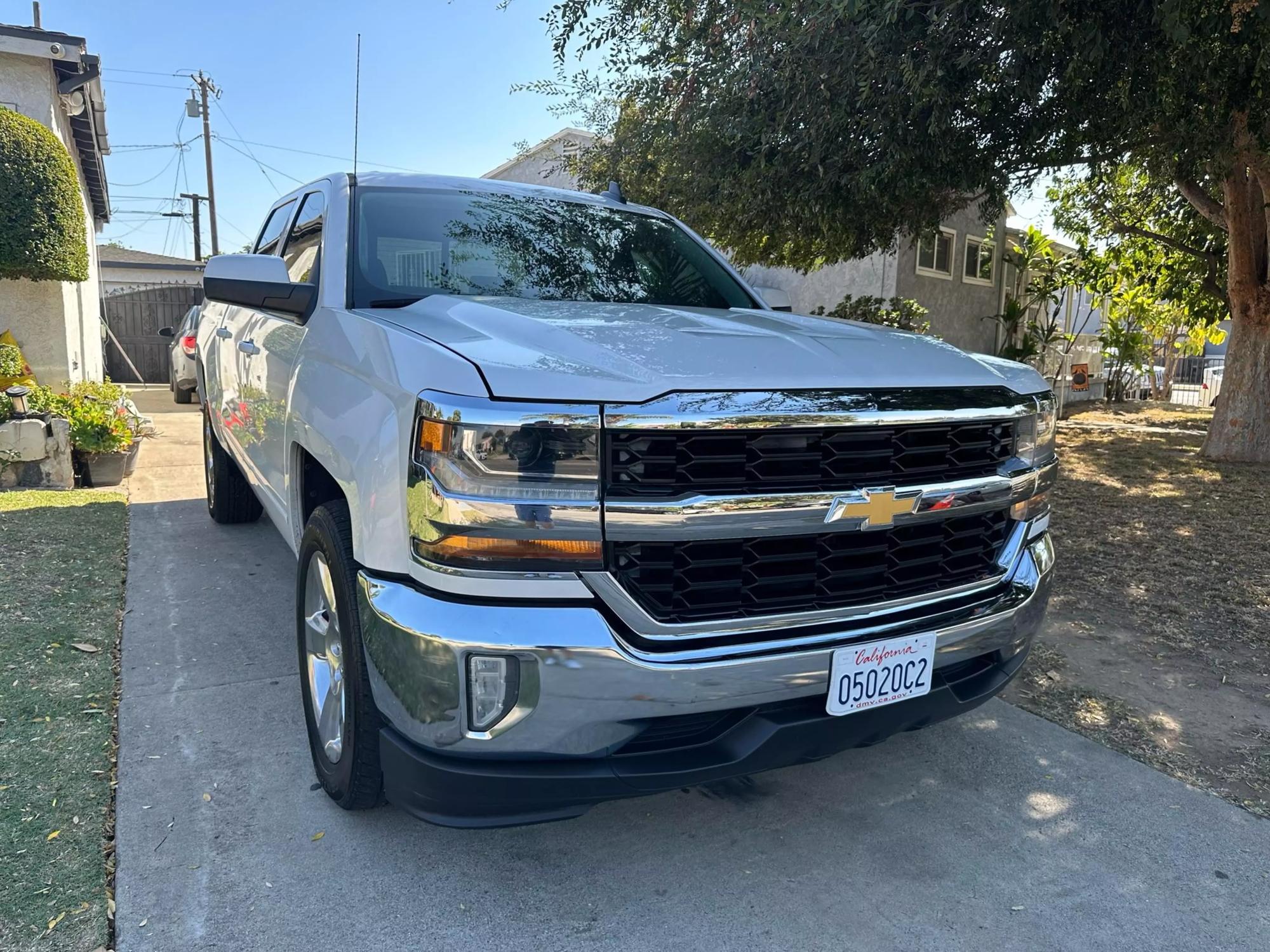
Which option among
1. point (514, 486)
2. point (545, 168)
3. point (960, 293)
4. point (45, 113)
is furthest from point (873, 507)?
point (960, 293)

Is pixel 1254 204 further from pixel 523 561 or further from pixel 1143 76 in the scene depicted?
pixel 523 561

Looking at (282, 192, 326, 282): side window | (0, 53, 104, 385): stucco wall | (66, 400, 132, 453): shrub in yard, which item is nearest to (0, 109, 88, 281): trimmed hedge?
(0, 53, 104, 385): stucco wall

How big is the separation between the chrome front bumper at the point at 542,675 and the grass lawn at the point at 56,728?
0.98m

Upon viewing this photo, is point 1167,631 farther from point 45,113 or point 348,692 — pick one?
point 45,113

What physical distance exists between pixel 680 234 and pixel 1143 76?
360 cm

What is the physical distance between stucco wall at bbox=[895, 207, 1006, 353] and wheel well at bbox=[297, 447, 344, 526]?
583 inches

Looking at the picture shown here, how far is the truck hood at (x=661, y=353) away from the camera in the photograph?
6.65ft

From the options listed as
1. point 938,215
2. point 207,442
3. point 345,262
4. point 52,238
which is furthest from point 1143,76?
point 52,238

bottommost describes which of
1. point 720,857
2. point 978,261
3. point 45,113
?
point 720,857

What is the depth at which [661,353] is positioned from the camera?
2.23m

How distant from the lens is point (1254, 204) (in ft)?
33.1

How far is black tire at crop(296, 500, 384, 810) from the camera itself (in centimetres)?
228

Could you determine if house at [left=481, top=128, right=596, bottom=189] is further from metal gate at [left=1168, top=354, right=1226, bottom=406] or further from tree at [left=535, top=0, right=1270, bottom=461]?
metal gate at [left=1168, top=354, right=1226, bottom=406]

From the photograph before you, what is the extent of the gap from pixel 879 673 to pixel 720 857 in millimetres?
751
